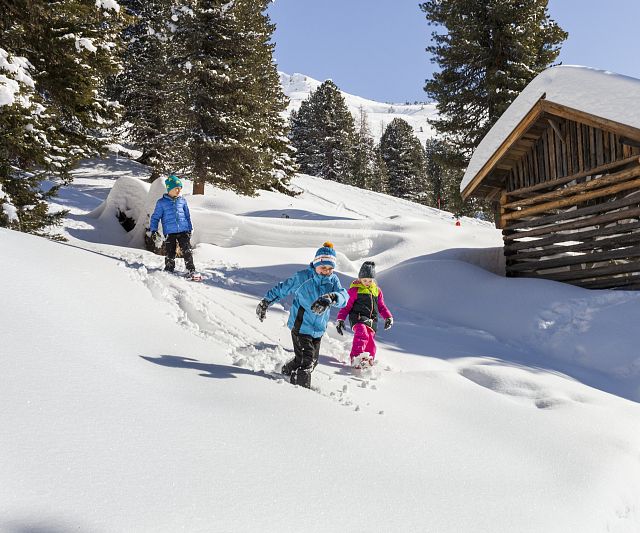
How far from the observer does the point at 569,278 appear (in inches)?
382

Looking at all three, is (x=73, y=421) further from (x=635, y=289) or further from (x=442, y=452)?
(x=635, y=289)

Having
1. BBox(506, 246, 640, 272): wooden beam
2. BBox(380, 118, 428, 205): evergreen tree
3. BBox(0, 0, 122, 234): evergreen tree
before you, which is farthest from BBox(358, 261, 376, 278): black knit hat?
BBox(380, 118, 428, 205): evergreen tree

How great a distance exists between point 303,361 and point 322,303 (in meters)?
0.66

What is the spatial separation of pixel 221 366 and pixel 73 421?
69.0 inches

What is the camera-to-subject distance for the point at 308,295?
15.2ft

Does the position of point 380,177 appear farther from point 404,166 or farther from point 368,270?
point 368,270

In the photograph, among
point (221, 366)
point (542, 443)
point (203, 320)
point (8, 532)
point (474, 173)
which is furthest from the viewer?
point (474, 173)

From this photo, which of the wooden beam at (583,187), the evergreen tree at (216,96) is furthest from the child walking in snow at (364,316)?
the evergreen tree at (216,96)

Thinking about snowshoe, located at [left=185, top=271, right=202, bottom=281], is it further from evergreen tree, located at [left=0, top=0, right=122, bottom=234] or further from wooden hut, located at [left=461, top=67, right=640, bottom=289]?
wooden hut, located at [left=461, top=67, right=640, bottom=289]

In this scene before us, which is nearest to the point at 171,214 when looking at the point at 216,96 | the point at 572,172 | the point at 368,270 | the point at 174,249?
the point at 174,249

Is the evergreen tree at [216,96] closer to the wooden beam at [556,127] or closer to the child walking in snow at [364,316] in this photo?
the wooden beam at [556,127]

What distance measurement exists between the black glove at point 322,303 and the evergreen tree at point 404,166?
4786cm

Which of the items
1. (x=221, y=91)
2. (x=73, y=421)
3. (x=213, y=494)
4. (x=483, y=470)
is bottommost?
(x=483, y=470)

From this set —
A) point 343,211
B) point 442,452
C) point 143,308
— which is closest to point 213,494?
point 442,452
